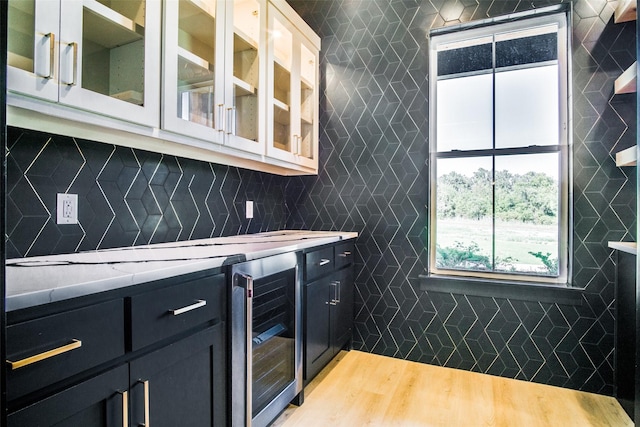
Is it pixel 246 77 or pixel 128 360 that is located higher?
pixel 246 77

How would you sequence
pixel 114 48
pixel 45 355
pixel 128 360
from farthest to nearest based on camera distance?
1. pixel 114 48
2. pixel 128 360
3. pixel 45 355

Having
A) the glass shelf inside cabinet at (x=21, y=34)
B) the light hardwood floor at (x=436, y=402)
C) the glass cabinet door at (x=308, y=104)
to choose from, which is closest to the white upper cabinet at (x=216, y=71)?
the glass shelf inside cabinet at (x=21, y=34)

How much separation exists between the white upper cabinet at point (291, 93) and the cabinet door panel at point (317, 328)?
0.90 meters

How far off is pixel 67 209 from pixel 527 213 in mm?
2661

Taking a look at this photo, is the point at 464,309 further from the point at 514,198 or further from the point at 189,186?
the point at 189,186

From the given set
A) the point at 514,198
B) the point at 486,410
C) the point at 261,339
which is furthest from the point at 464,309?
the point at 261,339

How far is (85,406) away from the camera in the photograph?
33.8 inches

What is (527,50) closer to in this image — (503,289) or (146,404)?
(503,289)

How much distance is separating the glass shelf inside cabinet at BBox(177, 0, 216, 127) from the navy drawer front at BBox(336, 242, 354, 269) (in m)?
1.23

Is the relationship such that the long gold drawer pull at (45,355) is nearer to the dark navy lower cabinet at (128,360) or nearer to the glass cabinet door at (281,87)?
the dark navy lower cabinet at (128,360)

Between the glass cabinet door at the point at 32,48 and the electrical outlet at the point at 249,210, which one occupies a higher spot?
the glass cabinet door at the point at 32,48

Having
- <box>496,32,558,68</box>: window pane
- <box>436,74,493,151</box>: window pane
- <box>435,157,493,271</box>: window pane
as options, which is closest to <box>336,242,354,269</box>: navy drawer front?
<box>435,157,493,271</box>: window pane

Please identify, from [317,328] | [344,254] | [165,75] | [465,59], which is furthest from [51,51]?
[465,59]

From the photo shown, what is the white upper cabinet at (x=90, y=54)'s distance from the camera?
1006mm
